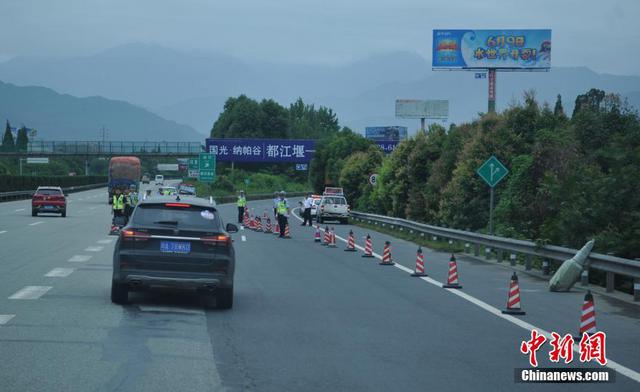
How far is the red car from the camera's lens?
160ft

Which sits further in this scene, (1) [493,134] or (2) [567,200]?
(1) [493,134]

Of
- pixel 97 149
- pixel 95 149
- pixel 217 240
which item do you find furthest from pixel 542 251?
pixel 97 149

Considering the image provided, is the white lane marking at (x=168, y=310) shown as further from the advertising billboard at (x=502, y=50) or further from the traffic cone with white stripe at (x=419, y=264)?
the advertising billboard at (x=502, y=50)

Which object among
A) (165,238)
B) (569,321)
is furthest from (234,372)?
(569,321)

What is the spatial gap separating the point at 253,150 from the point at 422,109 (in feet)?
131

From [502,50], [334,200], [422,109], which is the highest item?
[502,50]

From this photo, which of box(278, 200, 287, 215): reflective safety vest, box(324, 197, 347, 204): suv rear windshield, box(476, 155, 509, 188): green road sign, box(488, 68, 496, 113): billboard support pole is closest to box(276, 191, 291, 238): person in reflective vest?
box(278, 200, 287, 215): reflective safety vest

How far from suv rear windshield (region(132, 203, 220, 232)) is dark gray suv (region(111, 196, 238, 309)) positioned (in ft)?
0.05

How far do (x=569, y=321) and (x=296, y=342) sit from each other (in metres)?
4.64

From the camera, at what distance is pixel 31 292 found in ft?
51.1

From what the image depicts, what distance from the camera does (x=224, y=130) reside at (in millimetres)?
165750

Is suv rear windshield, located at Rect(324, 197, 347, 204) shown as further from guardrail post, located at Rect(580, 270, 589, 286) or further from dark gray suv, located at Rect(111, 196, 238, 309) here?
dark gray suv, located at Rect(111, 196, 238, 309)

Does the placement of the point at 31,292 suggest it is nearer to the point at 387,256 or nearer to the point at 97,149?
the point at 387,256

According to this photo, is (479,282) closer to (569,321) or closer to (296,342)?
(569,321)
